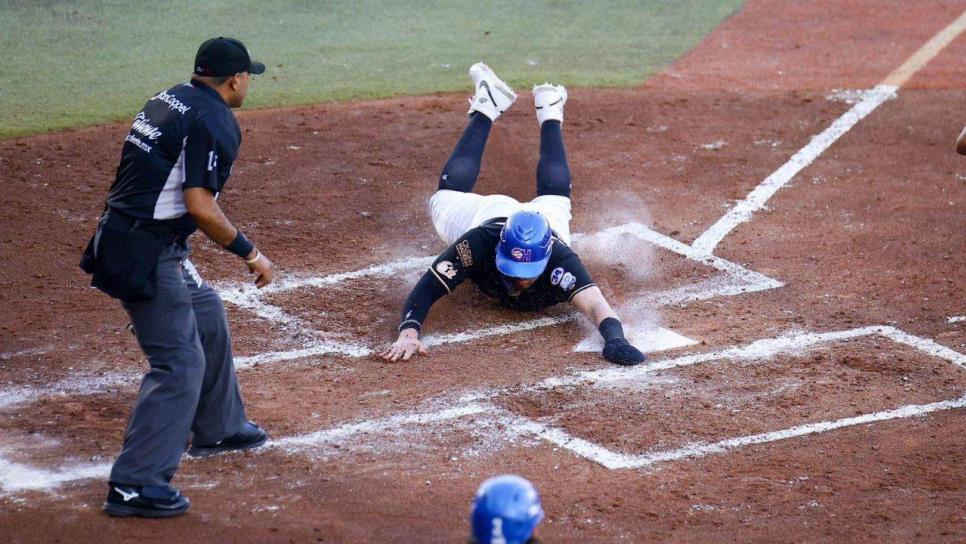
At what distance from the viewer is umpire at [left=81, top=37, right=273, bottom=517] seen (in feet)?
16.9

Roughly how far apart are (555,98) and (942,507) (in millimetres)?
4573

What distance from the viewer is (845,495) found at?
219 inches

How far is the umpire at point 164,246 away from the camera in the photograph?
5.15m

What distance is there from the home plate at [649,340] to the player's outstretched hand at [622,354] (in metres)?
0.20

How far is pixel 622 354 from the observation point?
6840 mm

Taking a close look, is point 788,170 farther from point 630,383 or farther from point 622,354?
point 630,383

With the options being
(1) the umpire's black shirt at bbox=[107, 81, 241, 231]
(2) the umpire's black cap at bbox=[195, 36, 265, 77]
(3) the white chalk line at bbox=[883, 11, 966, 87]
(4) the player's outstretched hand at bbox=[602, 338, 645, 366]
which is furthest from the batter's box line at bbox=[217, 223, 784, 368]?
(3) the white chalk line at bbox=[883, 11, 966, 87]

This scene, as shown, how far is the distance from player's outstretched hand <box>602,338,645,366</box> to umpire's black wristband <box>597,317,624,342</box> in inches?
2.2

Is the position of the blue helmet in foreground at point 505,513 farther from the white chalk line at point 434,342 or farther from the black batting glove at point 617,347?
the white chalk line at point 434,342

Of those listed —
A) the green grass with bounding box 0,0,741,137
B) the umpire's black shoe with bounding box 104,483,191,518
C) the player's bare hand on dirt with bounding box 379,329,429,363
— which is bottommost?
the player's bare hand on dirt with bounding box 379,329,429,363

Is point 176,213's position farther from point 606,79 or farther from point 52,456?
point 606,79

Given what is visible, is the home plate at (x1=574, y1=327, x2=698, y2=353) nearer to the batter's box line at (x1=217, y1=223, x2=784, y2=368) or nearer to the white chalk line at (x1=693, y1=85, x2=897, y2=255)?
the batter's box line at (x1=217, y1=223, x2=784, y2=368)

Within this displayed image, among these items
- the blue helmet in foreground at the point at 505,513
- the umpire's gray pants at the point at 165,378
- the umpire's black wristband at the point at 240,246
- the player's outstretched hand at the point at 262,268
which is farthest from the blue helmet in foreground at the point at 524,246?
the blue helmet in foreground at the point at 505,513

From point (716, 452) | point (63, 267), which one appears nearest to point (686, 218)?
point (716, 452)
